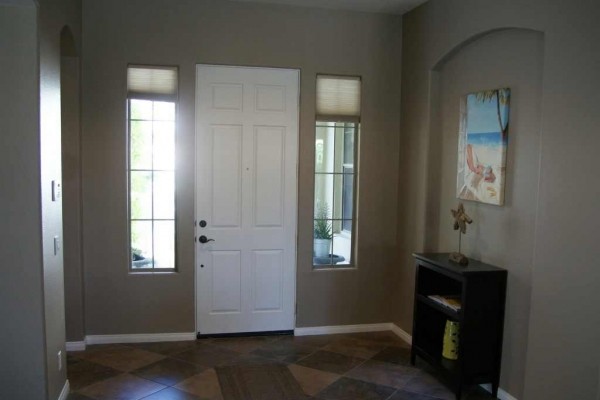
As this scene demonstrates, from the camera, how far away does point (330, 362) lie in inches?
161

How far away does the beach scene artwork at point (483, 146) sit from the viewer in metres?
3.43

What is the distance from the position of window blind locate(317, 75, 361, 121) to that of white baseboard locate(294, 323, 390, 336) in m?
1.96

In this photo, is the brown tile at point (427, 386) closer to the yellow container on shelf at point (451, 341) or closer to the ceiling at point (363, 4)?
the yellow container on shelf at point (451, 341)

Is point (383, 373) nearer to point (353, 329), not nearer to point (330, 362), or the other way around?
point (330, 362)

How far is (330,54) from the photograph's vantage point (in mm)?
4578

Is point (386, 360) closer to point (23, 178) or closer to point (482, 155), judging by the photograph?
point (482, 155)

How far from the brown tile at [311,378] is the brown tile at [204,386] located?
596 mm

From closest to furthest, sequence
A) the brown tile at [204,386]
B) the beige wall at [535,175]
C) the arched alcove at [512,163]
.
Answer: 1. the beige wall at [535,175]
2. the arched alcove at [512,163]
3. the brown tile at [204,386]

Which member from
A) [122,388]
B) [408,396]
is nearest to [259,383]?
[122,388]

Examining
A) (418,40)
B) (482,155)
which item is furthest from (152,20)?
(482,155)

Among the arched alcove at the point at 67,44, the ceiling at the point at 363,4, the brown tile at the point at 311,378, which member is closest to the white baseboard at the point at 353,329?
the brown tile at the point at 311,378

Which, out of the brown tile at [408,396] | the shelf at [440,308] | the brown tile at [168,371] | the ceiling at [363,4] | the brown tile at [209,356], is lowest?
the brown tile at [168,371]

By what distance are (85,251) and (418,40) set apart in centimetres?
341

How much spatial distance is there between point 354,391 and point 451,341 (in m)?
0.80
